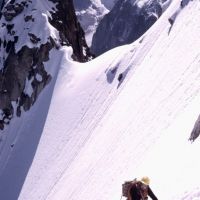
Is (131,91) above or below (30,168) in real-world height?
above

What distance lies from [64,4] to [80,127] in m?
24.8

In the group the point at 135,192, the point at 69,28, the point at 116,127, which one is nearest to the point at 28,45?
the point at 69,28

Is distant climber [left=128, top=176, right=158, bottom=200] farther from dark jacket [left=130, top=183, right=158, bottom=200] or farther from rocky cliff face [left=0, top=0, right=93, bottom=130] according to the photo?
rocky cliff face [left=0, top=0, right=93, bottom=130]

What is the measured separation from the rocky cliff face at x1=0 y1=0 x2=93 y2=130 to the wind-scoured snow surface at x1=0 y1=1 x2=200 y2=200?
197cm

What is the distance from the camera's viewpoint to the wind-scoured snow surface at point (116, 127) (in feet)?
71.5

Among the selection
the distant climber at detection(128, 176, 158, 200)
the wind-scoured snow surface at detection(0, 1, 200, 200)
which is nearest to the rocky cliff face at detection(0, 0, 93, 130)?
the wind-scoured snow surface at detection(0, 1, 200, 200)

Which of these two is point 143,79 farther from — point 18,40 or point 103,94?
point 18,40

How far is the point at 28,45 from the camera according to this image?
6406 cm

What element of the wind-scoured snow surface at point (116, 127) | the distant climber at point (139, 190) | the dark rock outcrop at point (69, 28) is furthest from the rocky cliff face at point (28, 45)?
the distant climber at point (139, 190)

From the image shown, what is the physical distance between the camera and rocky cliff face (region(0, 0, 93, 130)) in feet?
206

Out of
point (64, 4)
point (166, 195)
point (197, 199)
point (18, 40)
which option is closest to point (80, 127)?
point (18, 40)

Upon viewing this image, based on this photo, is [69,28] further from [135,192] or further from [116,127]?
[135,192]

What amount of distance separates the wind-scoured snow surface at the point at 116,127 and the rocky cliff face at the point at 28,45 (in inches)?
77.5

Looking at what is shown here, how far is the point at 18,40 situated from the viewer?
65.8m
